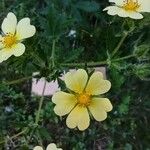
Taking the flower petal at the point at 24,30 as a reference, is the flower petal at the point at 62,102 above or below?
below

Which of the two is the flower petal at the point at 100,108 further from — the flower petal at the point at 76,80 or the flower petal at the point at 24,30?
the flower petal at the point at 24,30

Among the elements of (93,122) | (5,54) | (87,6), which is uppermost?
(5,54)

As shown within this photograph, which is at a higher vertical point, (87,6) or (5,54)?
(5,54)

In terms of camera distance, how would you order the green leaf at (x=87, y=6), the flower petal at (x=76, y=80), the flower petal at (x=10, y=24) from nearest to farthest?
the flower petal at (x=76, y=80) < the flower petal at (x=10, y=24) < the green leaf at (x=87, y=6)

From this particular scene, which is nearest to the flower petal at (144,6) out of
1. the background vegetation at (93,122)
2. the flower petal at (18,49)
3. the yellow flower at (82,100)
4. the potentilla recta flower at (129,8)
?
the potentilla recta flower at (129,8)

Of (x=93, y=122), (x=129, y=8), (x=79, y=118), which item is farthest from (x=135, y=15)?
(x=93, y=122)

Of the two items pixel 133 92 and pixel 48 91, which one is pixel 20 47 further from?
pixel 133 92

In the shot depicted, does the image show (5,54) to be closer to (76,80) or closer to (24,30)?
(24,30)

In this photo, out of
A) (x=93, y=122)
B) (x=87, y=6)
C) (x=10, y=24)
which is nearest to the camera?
(x=10, y=24)
